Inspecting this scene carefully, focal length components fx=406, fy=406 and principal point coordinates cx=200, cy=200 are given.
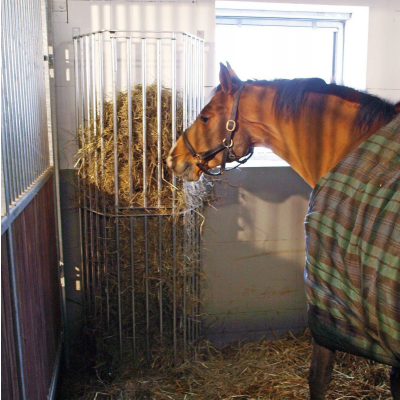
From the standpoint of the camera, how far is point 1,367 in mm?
970

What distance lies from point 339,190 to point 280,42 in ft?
6.15

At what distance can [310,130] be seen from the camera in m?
1.63

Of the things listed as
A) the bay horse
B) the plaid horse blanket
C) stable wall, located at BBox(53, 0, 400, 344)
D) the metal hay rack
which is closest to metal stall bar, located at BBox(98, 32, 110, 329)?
the metal hay rack

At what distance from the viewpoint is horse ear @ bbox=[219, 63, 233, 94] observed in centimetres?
178

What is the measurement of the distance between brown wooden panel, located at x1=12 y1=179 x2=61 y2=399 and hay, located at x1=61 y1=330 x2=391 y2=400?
40 centimetres

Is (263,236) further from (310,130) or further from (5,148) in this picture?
(5,148)

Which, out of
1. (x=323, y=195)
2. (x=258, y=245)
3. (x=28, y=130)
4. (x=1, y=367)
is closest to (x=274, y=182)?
(x=258, y=245)

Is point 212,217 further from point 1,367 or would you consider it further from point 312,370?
point 1,367

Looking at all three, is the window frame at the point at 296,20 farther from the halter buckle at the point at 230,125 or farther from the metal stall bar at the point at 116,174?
the halter buckle at the point at 230,125

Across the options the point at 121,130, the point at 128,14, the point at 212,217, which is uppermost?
the point at 128,14

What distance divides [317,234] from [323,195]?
0.13 meters

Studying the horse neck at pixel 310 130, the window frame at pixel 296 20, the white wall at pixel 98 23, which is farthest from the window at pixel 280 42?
the horse neck at pixel 310 130

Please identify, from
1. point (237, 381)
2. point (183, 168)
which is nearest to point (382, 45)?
point (183, 168)

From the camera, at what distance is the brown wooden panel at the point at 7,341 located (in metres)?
1.00
